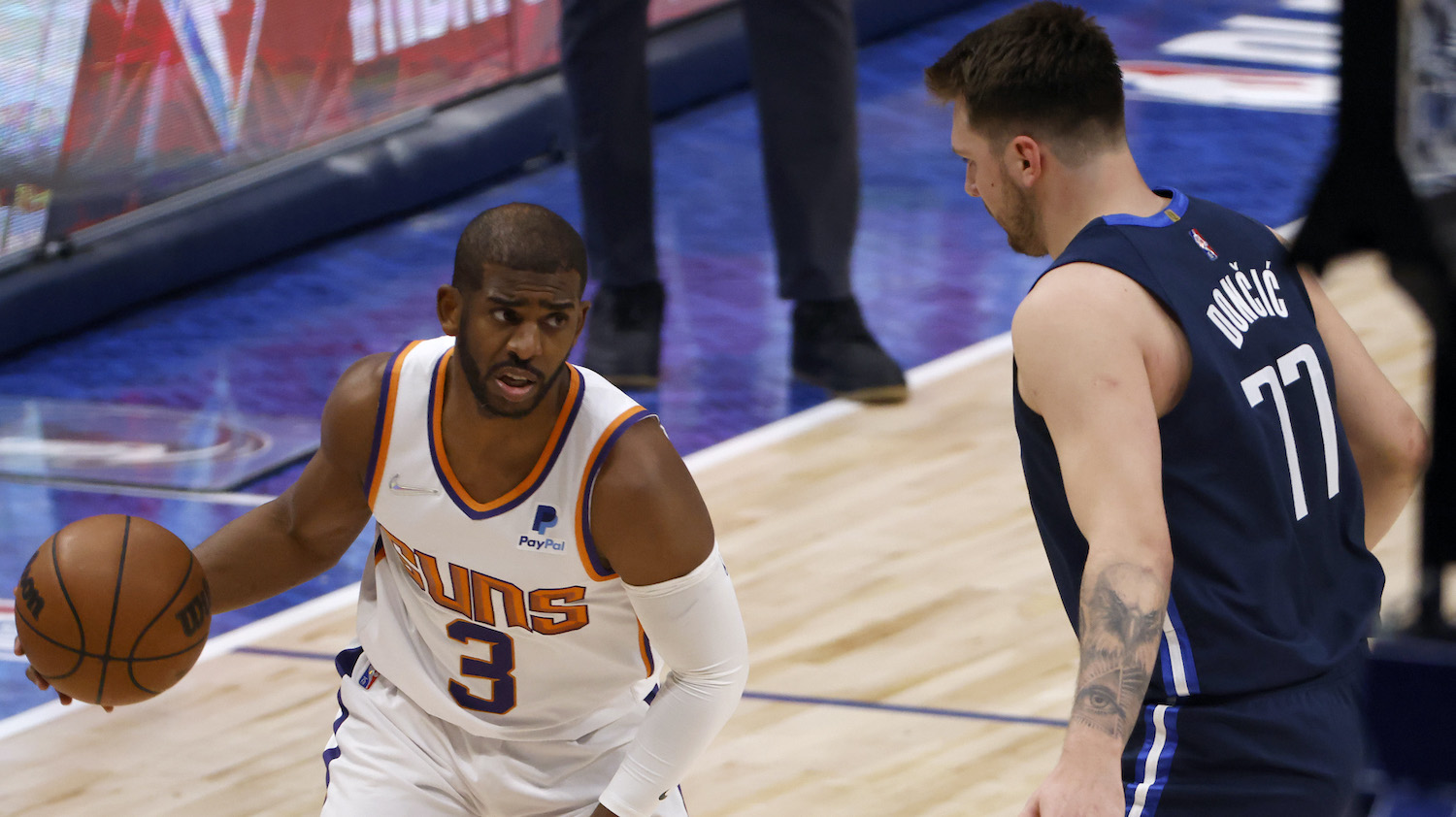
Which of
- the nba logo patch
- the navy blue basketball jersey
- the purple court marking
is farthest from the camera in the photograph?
the purple court marking

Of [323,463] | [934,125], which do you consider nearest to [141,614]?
[323,463]

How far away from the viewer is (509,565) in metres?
2.89

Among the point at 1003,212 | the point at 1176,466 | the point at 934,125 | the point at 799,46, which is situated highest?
the point at 1003,212

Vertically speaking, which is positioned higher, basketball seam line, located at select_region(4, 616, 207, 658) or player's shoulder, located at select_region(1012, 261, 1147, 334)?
player's shoulder, located at select_region(1012, 261, 1147, 334)

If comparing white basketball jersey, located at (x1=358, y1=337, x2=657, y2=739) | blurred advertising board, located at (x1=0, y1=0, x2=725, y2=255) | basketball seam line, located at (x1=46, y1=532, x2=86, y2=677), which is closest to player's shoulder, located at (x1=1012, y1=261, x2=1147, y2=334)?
white basketball jersey, located at (x1=358, y1=337, x2=657, y2=739)

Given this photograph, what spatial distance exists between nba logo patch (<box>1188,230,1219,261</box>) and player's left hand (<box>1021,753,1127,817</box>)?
2.30ft

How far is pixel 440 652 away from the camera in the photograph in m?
3.00

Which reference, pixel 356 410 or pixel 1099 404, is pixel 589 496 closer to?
pixel 356 410

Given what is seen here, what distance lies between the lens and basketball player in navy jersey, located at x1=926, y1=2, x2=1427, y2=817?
228cm

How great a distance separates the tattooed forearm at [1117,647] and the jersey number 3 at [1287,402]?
1.14 feet

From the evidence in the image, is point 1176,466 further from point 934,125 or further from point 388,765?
point 934,125

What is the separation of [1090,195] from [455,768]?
52.5 inches

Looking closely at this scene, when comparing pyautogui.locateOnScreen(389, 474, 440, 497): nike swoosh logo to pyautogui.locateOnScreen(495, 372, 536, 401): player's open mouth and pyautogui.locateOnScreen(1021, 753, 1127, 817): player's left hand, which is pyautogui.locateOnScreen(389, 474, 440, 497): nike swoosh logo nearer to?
pyautogui.locateOnScreen(495, 372, 536, 401): player's open mouth

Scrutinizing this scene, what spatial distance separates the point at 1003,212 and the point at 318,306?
16.0 feet
